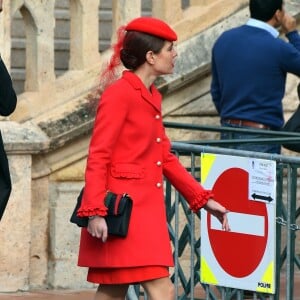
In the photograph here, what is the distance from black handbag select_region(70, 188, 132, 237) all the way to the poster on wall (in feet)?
2.25

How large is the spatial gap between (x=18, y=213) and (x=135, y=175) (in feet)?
8.84

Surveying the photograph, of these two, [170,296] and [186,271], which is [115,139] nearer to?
[170,296]

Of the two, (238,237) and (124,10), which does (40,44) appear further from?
(238,237)

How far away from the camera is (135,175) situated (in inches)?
266

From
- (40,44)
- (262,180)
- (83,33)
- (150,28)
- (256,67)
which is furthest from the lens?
(83,33)

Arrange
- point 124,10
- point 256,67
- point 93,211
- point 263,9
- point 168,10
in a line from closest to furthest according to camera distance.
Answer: point 93,211 < point 256,67 < point 263,9 < point 124,10 < point 168,10

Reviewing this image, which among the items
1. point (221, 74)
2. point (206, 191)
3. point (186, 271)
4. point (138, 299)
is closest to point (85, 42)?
point (221, 74)

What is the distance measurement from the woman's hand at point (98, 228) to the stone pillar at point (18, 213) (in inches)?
108

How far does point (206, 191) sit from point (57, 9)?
15.7 feet

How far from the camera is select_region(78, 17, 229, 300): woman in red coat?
6.67m

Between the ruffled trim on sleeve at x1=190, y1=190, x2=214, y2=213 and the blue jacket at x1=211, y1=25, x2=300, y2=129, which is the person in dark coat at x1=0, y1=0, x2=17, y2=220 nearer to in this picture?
the ruffled trim on sleeve at x1=190, y1=190, x2=214, y2=213

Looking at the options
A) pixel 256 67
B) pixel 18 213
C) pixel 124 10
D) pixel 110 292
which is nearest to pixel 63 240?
pixel 18 213

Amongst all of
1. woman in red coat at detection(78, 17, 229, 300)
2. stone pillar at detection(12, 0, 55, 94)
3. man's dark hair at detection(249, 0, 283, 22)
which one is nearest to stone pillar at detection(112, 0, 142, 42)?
stone pillar at detection(12, 0, 55, 94)

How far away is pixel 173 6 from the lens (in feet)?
33.0
